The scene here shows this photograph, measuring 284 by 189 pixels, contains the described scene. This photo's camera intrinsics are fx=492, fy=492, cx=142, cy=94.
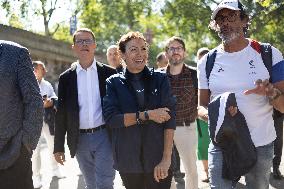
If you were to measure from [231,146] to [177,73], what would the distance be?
279 centimetres

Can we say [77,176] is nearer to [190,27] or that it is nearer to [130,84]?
[130,84]

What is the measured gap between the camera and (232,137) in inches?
141

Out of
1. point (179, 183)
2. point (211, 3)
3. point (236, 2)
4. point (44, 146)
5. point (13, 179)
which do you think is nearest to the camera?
point (13, 179)

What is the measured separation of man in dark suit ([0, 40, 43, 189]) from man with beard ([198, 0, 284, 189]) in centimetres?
137

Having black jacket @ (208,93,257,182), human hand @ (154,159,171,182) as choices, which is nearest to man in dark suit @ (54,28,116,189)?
human hand @ (154,159,171,182)

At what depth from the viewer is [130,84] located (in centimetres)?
389

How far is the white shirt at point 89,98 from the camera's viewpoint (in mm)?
5000

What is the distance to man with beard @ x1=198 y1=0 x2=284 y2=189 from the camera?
Answer: 12.1 feet

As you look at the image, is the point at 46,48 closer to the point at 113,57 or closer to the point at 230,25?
the point at 113,57

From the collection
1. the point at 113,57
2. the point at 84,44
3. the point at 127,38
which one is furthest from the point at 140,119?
the point at 113,57

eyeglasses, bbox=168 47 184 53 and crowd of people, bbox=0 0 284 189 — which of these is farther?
eyeglasses, bbox=168 47 184 53

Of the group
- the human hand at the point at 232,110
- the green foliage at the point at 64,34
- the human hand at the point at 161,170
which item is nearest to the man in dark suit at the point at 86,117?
the human hand at the point at 161,170

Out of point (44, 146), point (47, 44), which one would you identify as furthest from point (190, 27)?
point (44, 146)

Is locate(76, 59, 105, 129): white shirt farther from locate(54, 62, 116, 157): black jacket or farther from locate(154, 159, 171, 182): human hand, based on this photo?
locate(154, 159, 171, 182): human hand
